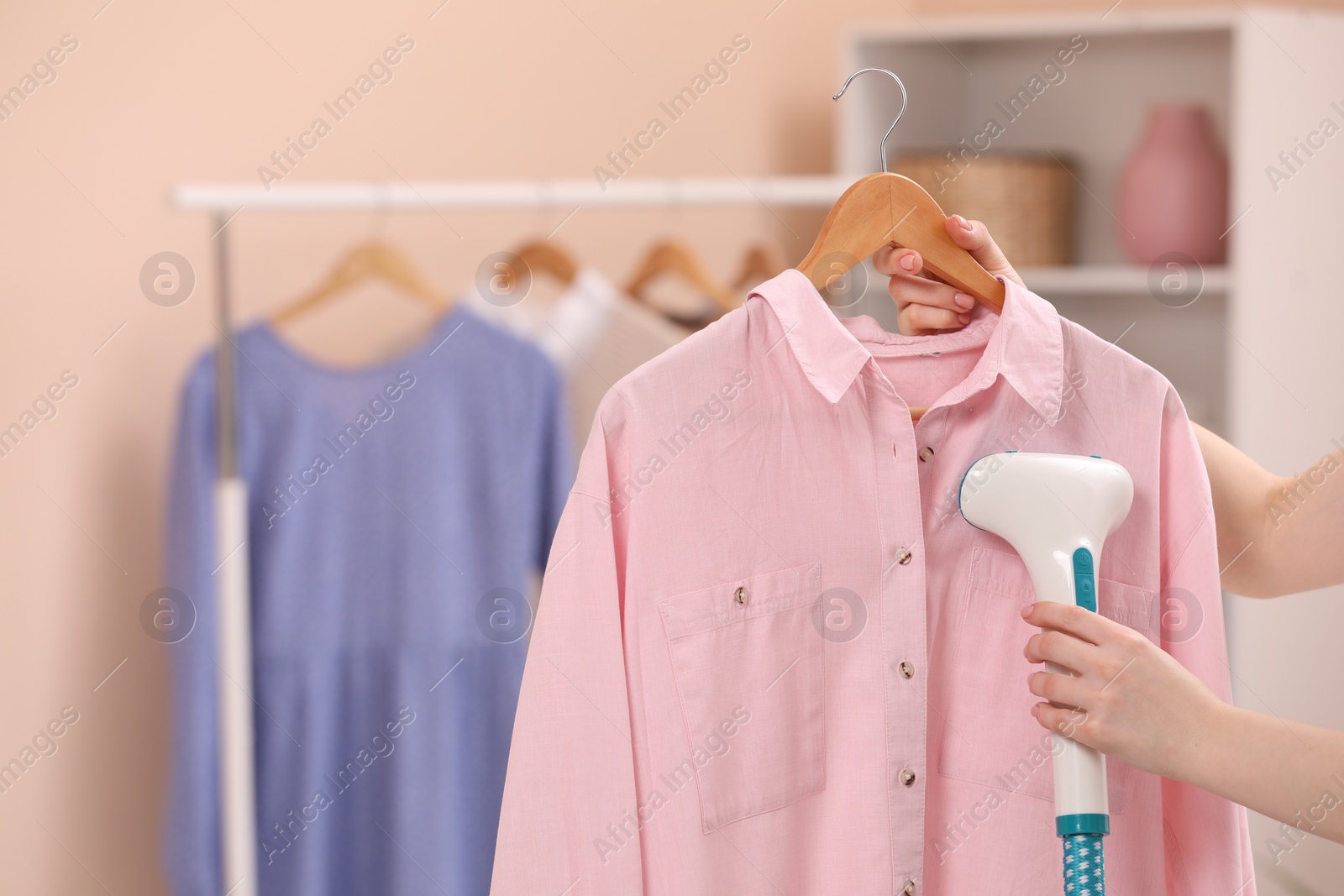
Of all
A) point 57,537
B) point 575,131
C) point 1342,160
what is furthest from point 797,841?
point 1342,160

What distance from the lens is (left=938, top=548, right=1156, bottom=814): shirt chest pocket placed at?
0.85 m

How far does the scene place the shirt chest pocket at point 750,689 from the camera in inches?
32.0

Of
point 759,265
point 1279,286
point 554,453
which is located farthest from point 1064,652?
point 1279,286

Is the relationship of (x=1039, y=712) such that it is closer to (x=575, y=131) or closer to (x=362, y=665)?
(x=362, y=665)

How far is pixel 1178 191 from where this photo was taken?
195cm

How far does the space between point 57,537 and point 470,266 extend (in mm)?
732

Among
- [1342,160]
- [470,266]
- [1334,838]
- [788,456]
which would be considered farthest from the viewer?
[1342,160]

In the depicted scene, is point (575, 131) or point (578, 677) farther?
point (575, 131)

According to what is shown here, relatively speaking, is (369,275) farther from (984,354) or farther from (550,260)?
(984,354)

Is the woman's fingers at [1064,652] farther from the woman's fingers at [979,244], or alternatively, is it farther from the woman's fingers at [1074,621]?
the woman's fingers at [979,244]

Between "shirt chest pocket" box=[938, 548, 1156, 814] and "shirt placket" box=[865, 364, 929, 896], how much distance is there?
1.8 inches

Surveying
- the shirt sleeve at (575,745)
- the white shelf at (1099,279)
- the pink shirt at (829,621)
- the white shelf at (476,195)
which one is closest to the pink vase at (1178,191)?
the white shelf at (1099,279)

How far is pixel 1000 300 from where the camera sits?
87 centimetres

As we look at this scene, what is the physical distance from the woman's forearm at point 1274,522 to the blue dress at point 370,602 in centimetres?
68
